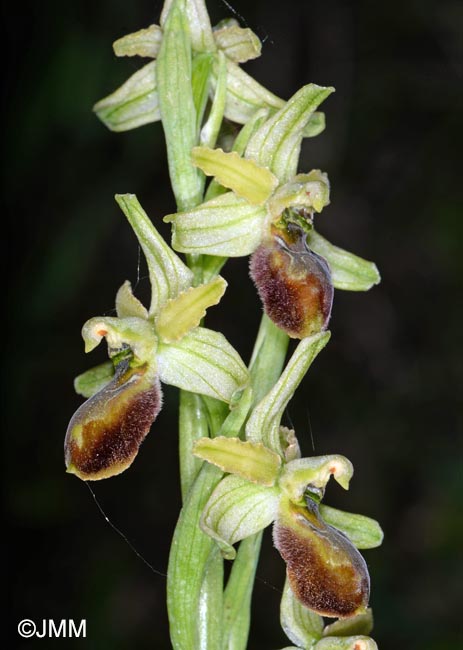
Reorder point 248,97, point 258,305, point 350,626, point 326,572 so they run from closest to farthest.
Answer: point 326,572, point 350,626, point 248,97, point 258,305

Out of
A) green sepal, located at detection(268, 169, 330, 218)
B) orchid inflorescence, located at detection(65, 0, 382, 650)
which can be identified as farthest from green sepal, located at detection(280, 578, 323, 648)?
green sepal, located at detection(268, 169, 330, 218)

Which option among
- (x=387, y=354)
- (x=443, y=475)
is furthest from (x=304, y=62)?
(x=443, y=475)

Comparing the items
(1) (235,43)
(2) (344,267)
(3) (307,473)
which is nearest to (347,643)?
(3) (307,473)

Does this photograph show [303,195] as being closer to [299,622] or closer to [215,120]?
[215,120]

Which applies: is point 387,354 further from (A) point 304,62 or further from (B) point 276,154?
(B) point 276,154

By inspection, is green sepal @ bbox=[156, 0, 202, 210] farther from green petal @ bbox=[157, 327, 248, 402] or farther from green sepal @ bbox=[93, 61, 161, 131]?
green petal @ bbox=[157, 327, 248, 402]
